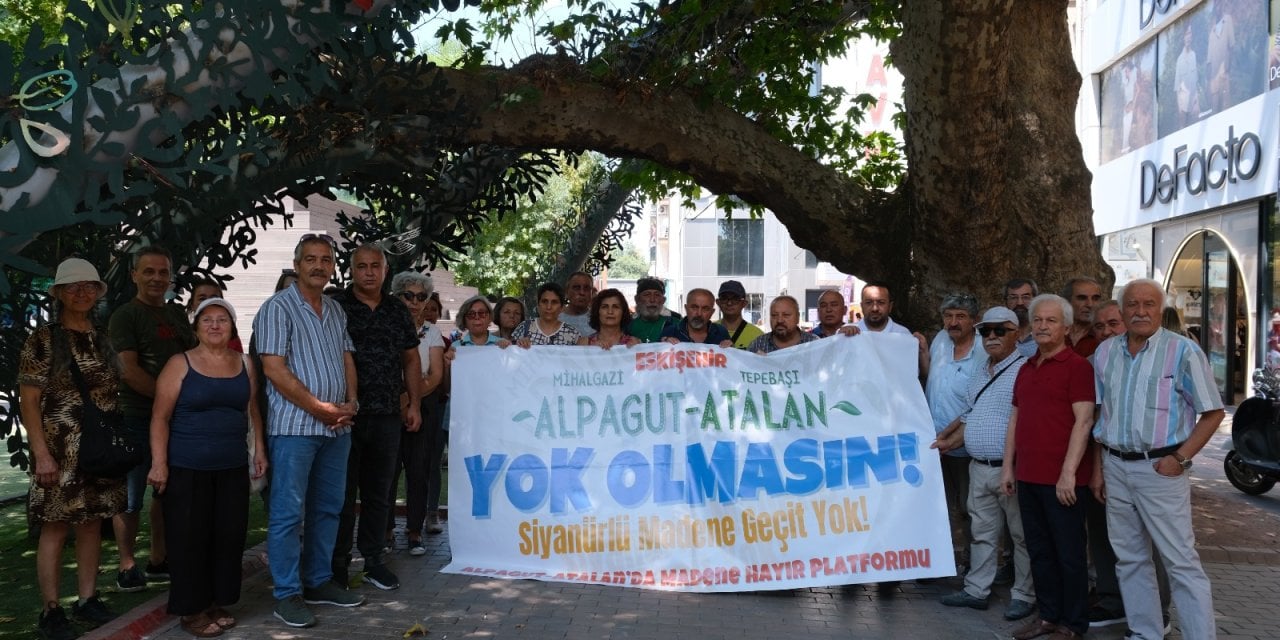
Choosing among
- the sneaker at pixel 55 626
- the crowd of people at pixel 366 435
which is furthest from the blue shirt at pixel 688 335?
the sneaker at pixel 55 626

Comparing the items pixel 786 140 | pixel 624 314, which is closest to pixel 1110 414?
pixel 624 314

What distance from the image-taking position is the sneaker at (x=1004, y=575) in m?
7.14

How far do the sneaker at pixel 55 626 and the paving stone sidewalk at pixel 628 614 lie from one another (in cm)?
13

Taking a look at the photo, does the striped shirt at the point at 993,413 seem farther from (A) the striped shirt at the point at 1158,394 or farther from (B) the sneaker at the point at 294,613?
(B) the sneaker at the point at 294,613

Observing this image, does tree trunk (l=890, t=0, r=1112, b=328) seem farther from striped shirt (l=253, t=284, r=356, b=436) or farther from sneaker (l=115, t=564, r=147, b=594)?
sneaker (l=115, t=564, r=147, b=594)

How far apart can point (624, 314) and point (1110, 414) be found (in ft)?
11.0

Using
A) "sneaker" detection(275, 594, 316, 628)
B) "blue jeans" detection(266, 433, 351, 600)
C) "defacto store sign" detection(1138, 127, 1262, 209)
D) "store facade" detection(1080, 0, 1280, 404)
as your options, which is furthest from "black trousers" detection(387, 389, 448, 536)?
"defacto store sign" detection(1138, 127, 1262, 209)

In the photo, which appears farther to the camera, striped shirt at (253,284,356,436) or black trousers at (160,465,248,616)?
striped shirt at (253,284,356,436)

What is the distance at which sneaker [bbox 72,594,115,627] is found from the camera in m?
5.88

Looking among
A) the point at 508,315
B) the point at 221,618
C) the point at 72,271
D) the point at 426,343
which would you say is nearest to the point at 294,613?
the point at 221,618

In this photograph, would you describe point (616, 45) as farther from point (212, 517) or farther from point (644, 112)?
point (212, 517)

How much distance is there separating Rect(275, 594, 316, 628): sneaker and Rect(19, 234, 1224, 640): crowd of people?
0.01 metres

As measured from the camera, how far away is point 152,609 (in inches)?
240

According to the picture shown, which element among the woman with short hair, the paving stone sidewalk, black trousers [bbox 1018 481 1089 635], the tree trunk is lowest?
the paving stone sidewalk
